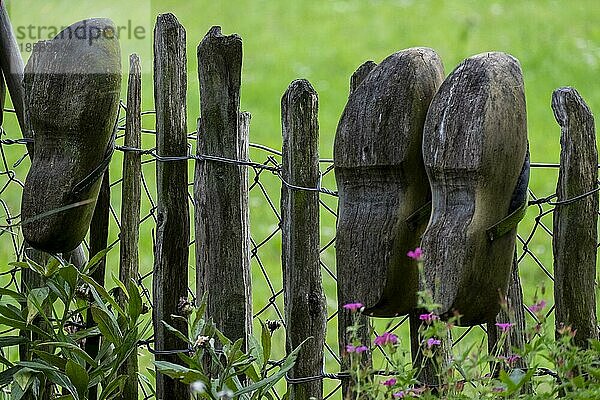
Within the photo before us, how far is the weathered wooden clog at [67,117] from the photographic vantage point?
2373 millimetres

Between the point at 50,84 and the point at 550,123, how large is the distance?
17.0 feet

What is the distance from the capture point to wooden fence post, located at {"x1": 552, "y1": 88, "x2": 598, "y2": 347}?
206 centimetres

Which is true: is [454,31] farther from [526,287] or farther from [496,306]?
[496,306]

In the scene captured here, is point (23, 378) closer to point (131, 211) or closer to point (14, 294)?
point (14, 294)

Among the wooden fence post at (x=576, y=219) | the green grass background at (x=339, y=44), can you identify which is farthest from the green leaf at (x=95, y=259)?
the green grass background at (x=339, y=44)

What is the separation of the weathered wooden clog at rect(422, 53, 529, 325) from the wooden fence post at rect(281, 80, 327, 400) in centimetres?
34

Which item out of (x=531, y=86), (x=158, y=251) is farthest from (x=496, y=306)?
(x=531, y=86)

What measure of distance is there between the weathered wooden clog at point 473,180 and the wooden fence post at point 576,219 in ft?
0.43

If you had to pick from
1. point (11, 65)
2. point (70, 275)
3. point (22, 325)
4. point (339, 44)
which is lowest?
point (22, 325)

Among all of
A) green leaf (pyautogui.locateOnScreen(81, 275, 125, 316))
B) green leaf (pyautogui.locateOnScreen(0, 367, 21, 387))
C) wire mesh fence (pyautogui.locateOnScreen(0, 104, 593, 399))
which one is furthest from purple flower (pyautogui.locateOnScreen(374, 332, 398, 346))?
wire mesh fence (pyautogui.locateOnScreen(0, 104, 593, 399))

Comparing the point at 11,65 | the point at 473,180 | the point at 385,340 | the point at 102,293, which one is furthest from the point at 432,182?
the point at 11,65

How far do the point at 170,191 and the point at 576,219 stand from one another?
945 mm

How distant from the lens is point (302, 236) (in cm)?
226

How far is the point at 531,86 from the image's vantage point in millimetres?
7902
